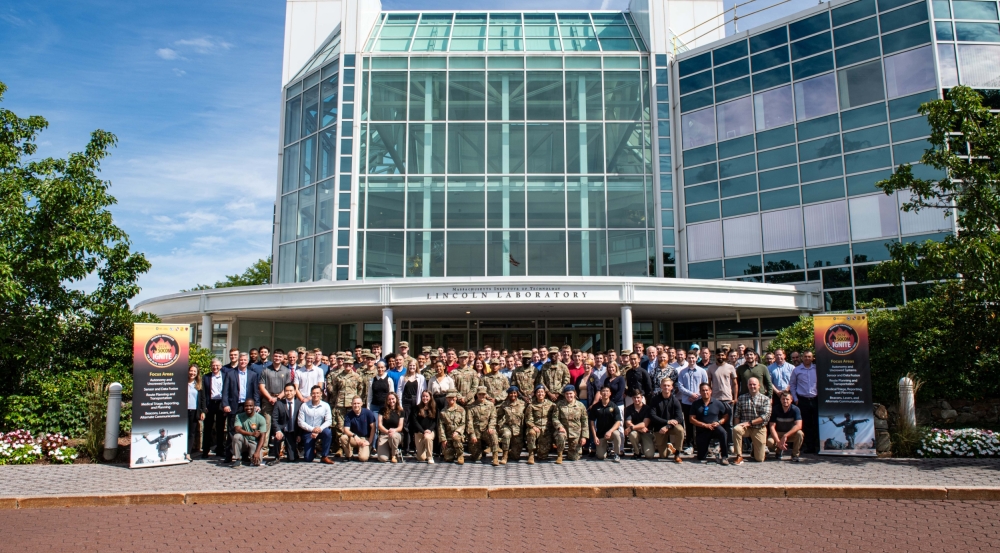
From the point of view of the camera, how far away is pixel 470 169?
2623 centimetres

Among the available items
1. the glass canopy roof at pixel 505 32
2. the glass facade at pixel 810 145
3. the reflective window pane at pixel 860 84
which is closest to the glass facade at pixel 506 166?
the glass canopy roof at pixel 505 32

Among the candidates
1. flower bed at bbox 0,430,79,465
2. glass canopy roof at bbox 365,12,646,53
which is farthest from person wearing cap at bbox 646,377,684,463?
glass canopy roof at bbox 365,12,646,53

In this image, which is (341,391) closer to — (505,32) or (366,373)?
(366,373)

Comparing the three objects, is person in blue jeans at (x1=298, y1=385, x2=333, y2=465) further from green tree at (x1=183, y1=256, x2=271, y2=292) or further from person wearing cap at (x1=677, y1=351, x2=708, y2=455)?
green tree at (x1=183, y1=256, x2=271, y2=292)

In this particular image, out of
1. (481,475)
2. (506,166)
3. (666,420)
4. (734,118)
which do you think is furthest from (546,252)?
(481,475)

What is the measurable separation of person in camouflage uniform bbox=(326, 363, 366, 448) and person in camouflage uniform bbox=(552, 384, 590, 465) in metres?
3.52

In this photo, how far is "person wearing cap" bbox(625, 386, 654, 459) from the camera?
11828 mm

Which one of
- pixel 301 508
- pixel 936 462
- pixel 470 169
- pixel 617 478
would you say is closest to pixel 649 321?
pixel 470 169

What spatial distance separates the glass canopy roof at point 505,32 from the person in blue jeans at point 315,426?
18922 millimetres

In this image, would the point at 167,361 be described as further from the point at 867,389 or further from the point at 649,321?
the point at 649,321

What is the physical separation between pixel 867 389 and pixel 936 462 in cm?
146

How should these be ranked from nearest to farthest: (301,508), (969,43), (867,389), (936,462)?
(301,508)
(936,462)
(867,389)
(969,43)

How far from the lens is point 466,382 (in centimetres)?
1270

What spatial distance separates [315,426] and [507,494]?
4226 mm
